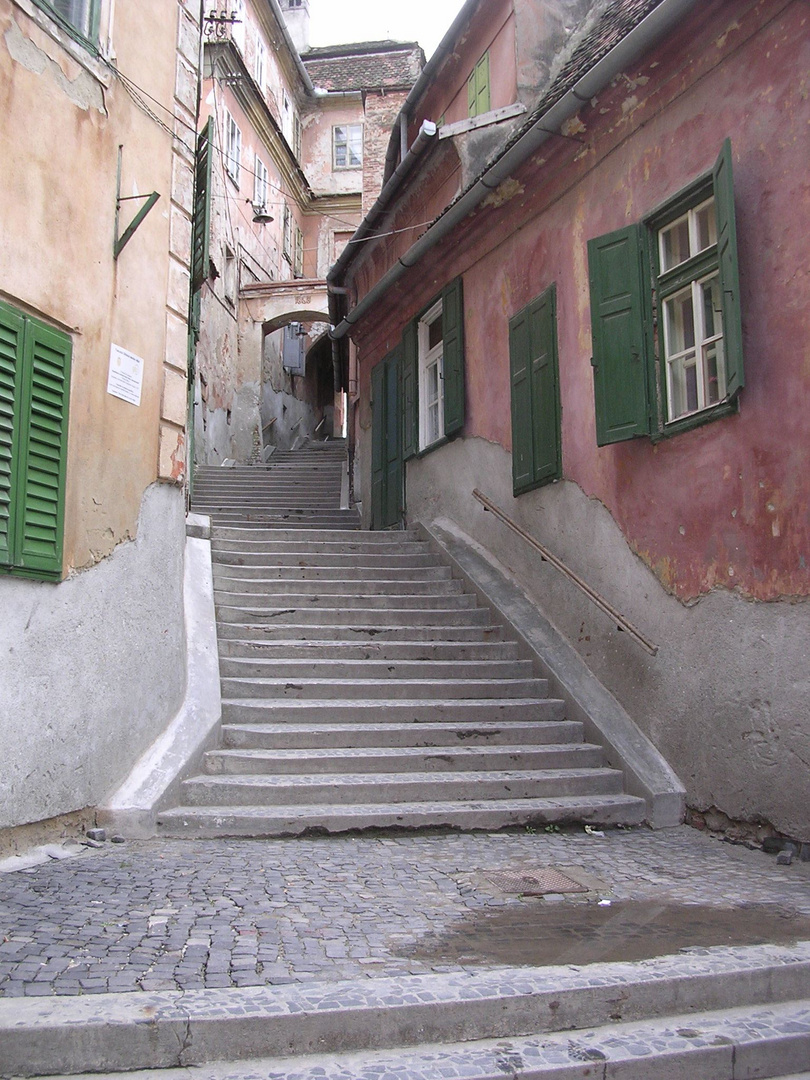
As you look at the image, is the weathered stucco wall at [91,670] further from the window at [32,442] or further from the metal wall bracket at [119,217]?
the metal wall bracket at [119,217]

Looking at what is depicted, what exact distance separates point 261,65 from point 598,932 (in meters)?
27.2

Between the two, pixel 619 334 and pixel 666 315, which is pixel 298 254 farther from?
pixel 666 315

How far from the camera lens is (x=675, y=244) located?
665cm

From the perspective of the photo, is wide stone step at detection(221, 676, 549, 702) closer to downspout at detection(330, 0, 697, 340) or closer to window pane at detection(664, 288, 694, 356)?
window pane at detection(664, 288, 694, 356)

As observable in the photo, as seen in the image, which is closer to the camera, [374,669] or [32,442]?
[32,442]

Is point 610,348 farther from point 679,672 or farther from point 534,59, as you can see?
point 534,59

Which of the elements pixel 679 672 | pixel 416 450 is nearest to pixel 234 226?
pixel 416 450

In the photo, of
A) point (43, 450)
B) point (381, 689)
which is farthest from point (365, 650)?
point (43, 450)

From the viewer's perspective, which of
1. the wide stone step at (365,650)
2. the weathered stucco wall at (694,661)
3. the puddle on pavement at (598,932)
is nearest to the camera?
the puddle on pavement at (598,932)

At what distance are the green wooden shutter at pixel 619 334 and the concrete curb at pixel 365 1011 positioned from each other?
4009 millimetres

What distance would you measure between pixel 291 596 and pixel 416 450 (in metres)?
3.78

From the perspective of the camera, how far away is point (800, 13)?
5.38m

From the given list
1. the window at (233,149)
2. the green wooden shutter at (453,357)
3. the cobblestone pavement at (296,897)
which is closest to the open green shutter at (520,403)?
the green wooden shutter at (453,357)

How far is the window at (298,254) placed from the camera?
2966cm
